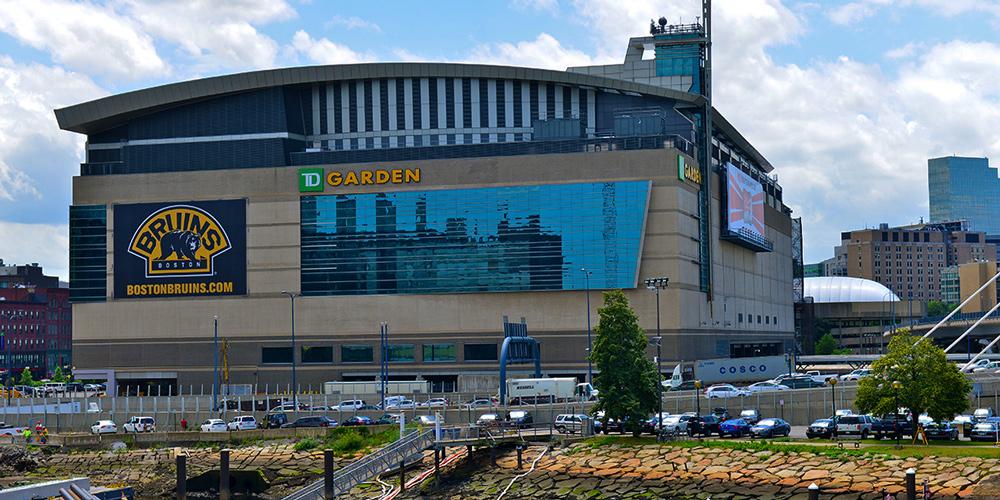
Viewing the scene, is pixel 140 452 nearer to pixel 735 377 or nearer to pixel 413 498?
pixel 413 498

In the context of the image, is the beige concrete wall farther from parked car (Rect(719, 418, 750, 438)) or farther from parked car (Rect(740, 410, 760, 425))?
parked car (Rect(719, 418, 750, 438))

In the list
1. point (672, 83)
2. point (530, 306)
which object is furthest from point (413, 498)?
point (672, 83)

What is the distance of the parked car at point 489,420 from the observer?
7644cm

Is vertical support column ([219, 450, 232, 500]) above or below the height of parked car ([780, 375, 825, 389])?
below

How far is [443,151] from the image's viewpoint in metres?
133

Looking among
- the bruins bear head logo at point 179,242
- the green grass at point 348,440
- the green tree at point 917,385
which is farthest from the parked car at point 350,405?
the green tree at point 917,385

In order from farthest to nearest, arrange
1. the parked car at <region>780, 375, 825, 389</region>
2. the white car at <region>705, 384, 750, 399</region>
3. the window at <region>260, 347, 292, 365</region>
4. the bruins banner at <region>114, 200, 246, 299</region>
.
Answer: the window at <region>260, 347, 292, 365</region> < the bruins banner at <region>114, 200, 246, 299</region> < the parked car at <region>780, 375, 825, 389</region> < the white car at <region>705, 384, 750, 399</region>

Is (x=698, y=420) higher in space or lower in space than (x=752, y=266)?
lower

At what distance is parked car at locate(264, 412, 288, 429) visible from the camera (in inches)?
3743

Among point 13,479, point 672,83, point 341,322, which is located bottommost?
point 13,479

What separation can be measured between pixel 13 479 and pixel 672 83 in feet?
294

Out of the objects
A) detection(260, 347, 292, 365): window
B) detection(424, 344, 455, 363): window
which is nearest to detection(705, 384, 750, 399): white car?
detection(424, 344, 455, 363): window

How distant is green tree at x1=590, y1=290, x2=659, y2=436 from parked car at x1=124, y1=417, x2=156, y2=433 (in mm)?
35846

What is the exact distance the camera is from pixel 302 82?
14050 cm
